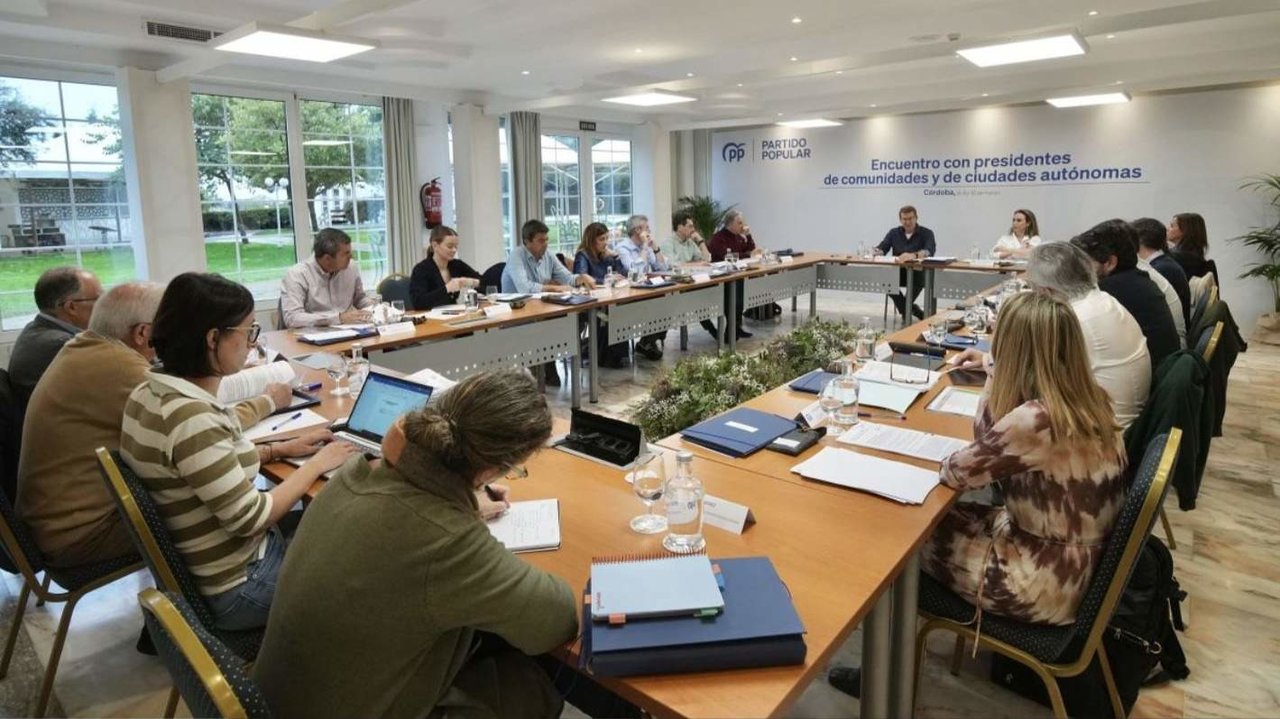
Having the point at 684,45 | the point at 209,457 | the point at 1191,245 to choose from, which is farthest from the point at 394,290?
the point at 1191,245

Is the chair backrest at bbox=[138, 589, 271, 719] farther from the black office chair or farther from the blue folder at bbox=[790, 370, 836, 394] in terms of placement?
the blue folder at bbox=[790, 370, 836, 394]

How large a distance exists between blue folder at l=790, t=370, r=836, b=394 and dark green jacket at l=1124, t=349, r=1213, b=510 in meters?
0.98

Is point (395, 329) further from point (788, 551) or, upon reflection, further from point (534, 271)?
point (788, 551)

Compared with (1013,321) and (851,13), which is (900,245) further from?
(1013,321)

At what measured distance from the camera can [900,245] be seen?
27.6 feet

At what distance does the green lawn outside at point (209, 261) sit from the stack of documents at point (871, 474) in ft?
18.3

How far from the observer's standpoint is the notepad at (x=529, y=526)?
1604 millimetres

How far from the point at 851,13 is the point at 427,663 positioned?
5443 millimetres

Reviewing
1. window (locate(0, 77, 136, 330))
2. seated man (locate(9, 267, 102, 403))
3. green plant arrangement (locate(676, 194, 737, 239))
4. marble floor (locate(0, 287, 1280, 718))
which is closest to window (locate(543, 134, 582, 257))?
green plant arrangement (locate(676, 194, 737, 239))

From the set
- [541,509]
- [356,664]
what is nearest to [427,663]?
[356,664]

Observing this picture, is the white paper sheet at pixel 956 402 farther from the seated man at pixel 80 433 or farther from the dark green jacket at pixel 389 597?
the seated man at pixel 80 433

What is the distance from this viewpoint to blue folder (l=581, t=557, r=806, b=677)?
117 centimetres

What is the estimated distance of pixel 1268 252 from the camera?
7660mm

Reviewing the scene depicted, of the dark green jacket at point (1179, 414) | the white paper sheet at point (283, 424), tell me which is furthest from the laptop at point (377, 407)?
the dark green jacket at point (1179, 414)
